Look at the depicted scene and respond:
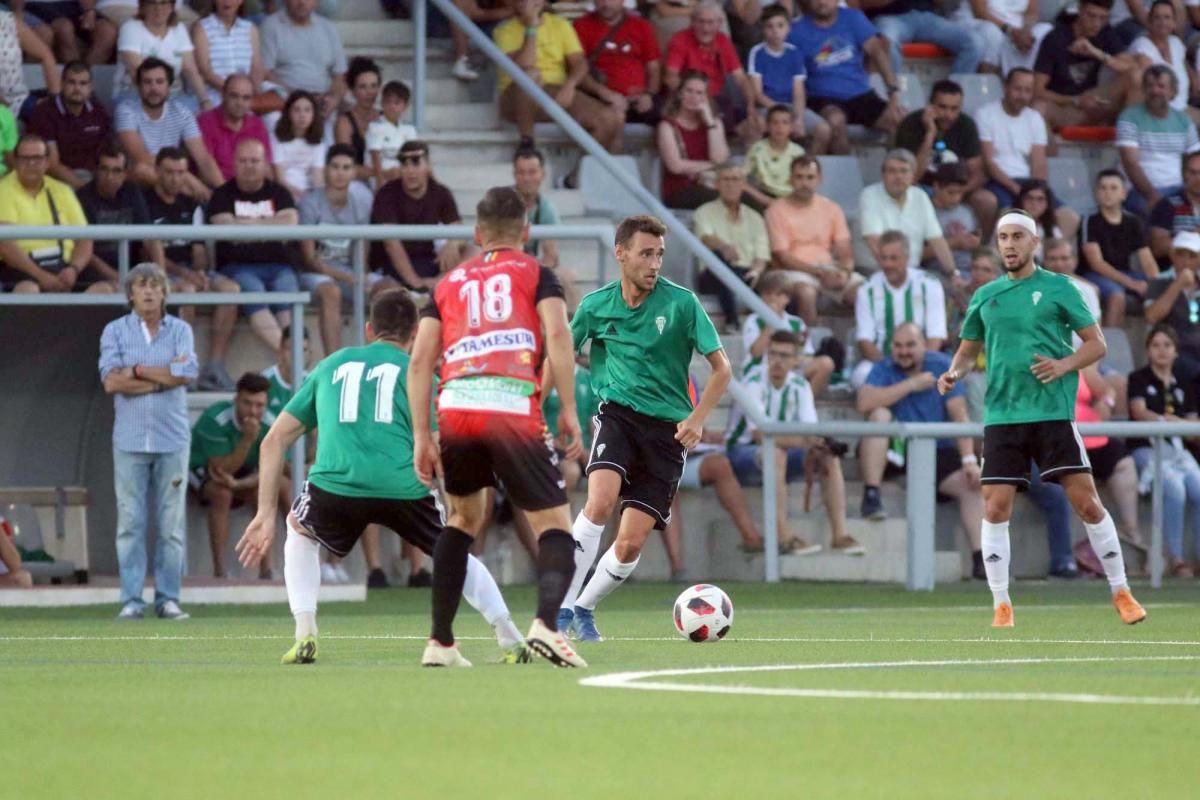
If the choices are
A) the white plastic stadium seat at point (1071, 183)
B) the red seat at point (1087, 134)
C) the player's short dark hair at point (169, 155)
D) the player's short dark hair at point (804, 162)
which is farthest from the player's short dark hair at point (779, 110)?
the player's short dark hair at point (169, 155)

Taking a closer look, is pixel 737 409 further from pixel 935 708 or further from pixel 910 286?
pixel 935 708

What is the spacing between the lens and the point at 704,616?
1111cm

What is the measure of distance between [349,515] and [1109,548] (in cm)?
494

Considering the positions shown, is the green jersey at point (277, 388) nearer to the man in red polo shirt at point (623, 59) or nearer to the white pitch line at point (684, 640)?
the white pitch line at point (684, 640)

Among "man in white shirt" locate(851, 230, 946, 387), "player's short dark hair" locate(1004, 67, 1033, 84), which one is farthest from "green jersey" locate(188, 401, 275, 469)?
"player's short dark hair" locate(1004, 67, 1033, 84)

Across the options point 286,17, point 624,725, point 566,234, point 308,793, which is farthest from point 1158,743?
point 286,17

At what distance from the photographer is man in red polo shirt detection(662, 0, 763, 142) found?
70.0 feet

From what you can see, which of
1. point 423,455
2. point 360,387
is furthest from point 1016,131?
point 423,455

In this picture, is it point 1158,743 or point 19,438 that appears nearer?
point 1158,743

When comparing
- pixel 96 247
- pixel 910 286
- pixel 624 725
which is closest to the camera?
pixel 624 725

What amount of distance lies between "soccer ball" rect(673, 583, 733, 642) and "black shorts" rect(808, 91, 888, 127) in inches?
460

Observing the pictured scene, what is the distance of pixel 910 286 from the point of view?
19.7 m

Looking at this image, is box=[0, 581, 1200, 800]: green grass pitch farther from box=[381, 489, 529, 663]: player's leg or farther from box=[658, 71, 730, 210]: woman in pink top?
box=[658, 71, 730, 210]: woman in pink top

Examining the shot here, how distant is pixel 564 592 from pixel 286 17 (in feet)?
39.4
